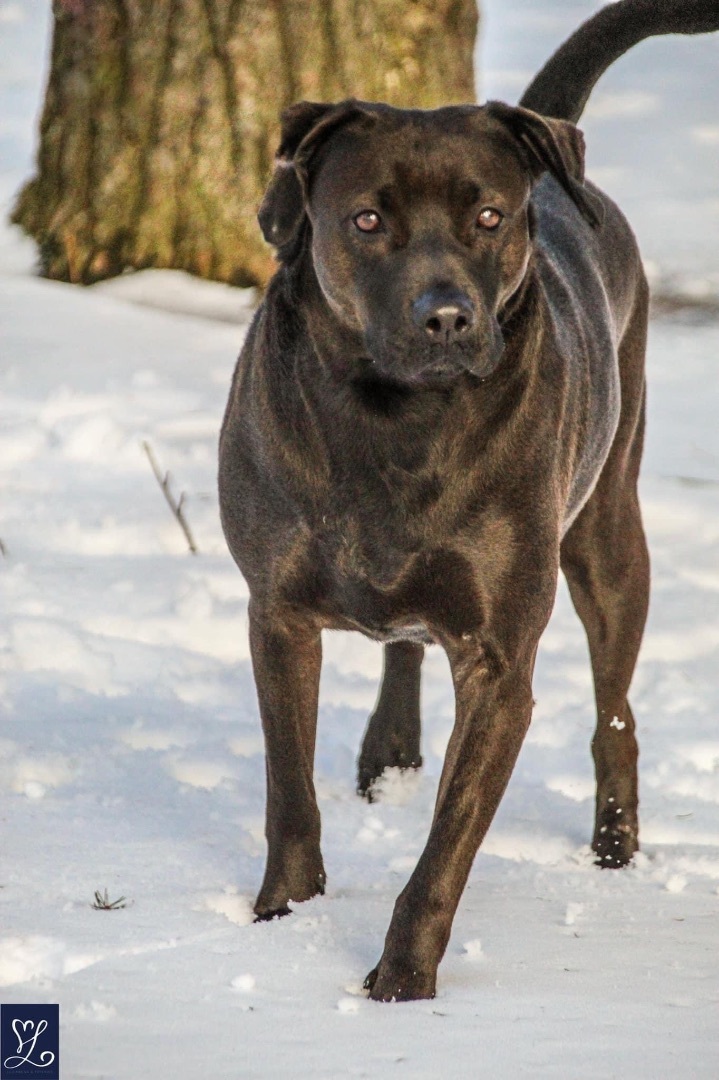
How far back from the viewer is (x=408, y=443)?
3074 millimetres

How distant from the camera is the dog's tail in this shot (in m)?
4.31

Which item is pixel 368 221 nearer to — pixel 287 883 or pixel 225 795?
pixel 287 883

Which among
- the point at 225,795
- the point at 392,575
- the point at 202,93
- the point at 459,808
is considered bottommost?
the point at 225,795

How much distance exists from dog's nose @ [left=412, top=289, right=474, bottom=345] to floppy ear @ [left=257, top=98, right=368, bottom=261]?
1.33ft

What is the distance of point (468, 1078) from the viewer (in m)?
2.38

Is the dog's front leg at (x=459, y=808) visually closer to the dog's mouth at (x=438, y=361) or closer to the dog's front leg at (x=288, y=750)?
the dog's front leg at (x=288, y=750)

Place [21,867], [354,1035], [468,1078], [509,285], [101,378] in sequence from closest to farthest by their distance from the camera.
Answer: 1. [468,1078]
2. [354,1035]
3. [509,285]
4. [21,867]
5. [101,378]

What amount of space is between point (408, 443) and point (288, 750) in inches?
28.6

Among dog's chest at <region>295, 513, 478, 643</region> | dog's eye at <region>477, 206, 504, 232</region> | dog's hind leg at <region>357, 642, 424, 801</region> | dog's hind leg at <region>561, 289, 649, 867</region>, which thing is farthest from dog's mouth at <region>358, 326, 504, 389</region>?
dog's hind leg at <region>357, 642, 424, 801</region>

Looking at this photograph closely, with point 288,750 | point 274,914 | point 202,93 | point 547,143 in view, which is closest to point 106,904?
point 274,914

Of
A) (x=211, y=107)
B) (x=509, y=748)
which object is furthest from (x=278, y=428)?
(x=211, y=107)

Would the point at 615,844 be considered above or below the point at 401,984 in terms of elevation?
below

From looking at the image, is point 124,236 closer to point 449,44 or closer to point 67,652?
point 449,44

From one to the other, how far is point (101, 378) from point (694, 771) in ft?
11.3
